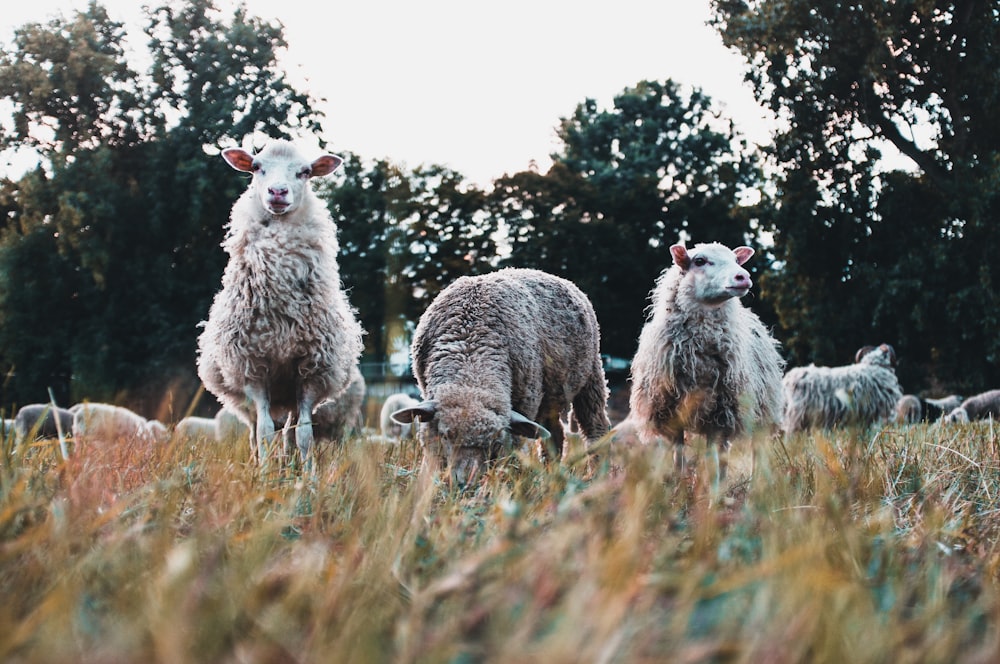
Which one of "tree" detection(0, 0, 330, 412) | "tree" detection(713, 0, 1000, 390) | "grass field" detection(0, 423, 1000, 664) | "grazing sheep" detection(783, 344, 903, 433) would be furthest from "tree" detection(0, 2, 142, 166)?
"grass field" detection(0, 423, 1000, 664)

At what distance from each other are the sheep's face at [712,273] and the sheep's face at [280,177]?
2.59 meters

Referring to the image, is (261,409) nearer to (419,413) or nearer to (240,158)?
(419,413)

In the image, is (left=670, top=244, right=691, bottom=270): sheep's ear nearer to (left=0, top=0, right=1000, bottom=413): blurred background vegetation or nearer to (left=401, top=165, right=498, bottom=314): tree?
(left=0, top=0, right=1000, bottom=413): blurred background vegetation

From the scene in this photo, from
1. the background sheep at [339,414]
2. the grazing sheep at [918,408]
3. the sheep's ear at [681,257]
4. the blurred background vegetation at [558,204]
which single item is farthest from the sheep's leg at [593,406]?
the blurred background vegetation at [558,204]

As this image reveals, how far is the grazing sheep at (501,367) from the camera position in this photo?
503 cm

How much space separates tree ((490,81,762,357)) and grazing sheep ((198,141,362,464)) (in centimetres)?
2390

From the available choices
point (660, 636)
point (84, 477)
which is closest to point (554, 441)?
point (84, 477)

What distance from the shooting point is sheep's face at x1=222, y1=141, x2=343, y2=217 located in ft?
19.3

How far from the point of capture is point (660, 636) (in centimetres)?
144

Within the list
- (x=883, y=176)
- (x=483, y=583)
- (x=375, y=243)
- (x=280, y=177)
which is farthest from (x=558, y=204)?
(x=483, y=583)

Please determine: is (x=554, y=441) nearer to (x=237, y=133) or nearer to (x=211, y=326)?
(x=211, y=326)

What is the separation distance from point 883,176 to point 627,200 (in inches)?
462

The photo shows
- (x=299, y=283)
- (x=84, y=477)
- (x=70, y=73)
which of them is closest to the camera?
(x=84, y=477)

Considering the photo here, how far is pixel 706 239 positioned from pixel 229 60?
57.3 feet
